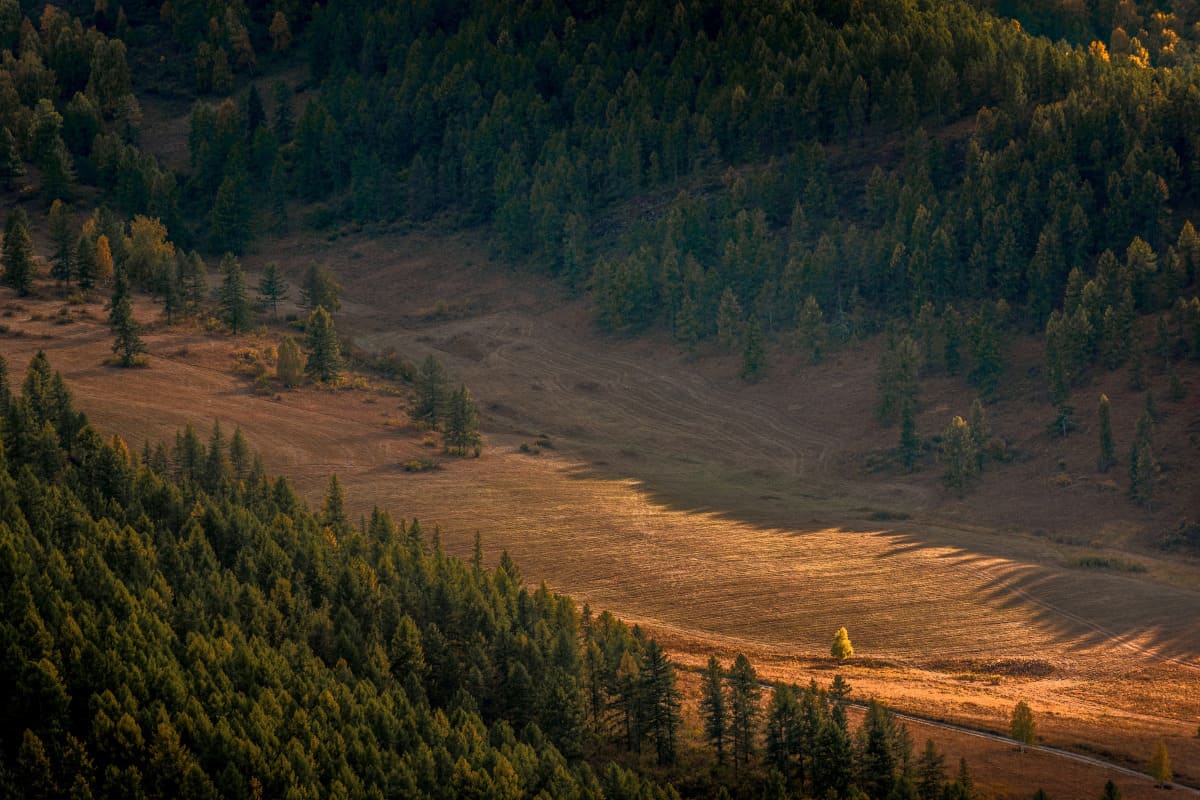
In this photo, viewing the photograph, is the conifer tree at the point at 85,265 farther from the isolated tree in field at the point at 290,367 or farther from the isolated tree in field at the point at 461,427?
the isolated tree in field at the point at 461,427

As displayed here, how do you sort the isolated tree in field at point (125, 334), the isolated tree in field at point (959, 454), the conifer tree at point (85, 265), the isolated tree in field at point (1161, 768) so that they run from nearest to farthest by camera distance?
the isolated tree in field at point (1161, 768)
the isolated tree in field at point (959, 454)
the isolated tree in field at point (125, 334)
the conifer tree at point (85, 265)

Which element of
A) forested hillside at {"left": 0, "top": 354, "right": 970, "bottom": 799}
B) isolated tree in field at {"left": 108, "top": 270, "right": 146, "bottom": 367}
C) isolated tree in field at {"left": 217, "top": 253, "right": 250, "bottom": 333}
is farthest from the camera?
isolated tree in field at {"left": 217, "top": 253, "right": 250, "bottom": 333}

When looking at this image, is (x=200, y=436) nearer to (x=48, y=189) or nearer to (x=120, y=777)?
(x=120, y=777)

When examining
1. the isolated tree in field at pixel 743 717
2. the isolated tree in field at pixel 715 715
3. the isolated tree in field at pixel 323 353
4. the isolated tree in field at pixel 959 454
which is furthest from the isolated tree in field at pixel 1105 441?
the isolated tree in field at pixel 323 353

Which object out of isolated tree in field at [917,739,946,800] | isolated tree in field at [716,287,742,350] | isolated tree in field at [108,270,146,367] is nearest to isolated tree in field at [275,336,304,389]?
isolated tree in field at [108,270,146,367]

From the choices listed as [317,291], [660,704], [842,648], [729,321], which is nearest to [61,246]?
[317,291]

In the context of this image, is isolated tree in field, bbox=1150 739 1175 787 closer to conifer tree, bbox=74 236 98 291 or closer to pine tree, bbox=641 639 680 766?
pine tree, bbox=641 639 680 766
